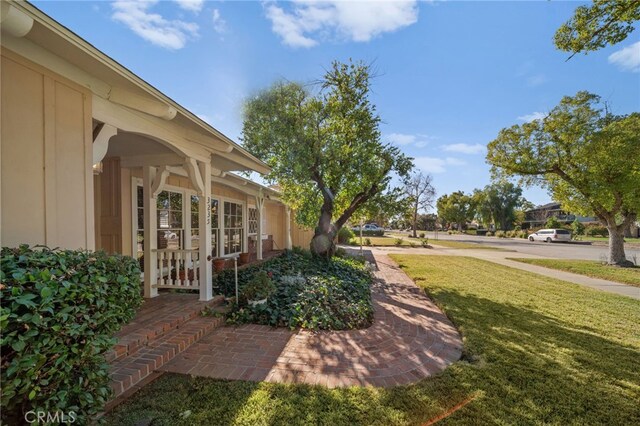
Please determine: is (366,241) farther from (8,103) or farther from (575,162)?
(8,103)

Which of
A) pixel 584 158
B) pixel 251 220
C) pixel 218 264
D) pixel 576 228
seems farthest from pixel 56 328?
pixel 576 228

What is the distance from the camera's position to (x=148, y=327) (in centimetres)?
369

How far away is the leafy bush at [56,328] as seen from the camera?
1470mm

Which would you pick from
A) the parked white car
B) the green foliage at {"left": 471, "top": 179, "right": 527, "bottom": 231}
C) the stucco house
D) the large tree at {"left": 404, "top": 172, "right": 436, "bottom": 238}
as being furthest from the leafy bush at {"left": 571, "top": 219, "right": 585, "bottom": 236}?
the stucco house

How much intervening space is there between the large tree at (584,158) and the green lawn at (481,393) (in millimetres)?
9217

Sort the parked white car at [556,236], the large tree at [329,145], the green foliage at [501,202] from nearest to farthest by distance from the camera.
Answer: the large tree at [329,145]
the parked white car at [556,236]
the green foliage at [501,202]

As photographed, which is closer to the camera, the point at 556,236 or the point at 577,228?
the point at 556,236

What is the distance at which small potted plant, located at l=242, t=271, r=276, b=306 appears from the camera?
4.99 m

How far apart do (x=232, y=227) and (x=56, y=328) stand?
8.41m

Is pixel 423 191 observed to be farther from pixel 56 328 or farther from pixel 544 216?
pixel 56 328

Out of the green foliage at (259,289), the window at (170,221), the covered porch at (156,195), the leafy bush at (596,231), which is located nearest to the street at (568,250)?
the leafy bush at (596,231)

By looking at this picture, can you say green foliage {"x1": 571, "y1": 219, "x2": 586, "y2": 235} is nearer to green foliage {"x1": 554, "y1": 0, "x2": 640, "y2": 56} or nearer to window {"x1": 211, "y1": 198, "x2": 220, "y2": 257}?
green foliage {"x1": 554, "y1": 0, "x2": 640, "y2": 56}

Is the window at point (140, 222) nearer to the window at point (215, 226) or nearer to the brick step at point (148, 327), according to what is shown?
the brick step at point (148, 327)

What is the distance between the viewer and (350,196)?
10430 millimetres
